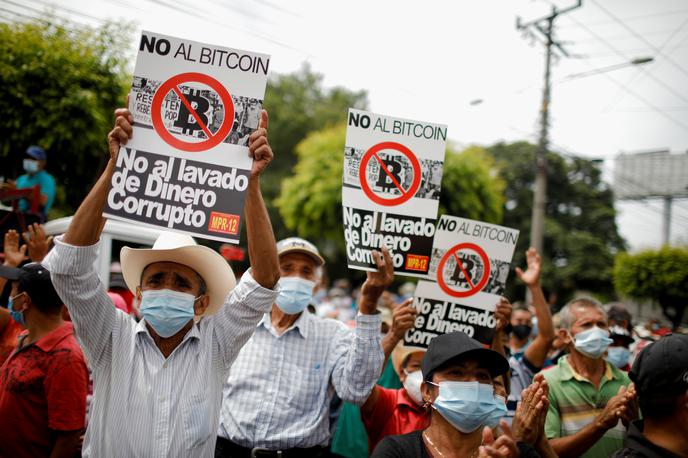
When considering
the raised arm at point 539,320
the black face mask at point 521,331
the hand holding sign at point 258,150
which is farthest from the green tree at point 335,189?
the hand holding sign at point 258,150

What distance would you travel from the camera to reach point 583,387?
406 cm

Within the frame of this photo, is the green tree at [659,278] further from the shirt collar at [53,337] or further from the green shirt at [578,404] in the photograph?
the shirt collar at [53,337]

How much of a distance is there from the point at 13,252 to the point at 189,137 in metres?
3.12

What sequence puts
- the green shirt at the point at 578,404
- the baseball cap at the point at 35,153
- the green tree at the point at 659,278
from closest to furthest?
1. the green shirt at the point at 578,404
2. the baseball cap at the point at 35,153
3. the green tree at the point at 659,278

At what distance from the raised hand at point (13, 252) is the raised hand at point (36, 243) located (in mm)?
320

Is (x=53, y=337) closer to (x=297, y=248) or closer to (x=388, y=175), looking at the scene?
(x=297, y=248)

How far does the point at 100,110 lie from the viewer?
30.6ft

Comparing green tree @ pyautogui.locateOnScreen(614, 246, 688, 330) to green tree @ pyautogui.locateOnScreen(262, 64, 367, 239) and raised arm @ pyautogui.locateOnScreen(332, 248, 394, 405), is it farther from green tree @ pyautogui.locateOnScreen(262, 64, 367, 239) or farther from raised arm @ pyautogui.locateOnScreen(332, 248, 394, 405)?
raised arm @ pyautogui.locateOnScreen(332, 248, 394, 405)

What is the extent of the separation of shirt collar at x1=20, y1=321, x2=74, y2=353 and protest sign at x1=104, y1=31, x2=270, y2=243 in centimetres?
134

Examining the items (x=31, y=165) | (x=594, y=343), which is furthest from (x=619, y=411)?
(x=31, y=165)

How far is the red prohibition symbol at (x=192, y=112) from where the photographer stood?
2781mm

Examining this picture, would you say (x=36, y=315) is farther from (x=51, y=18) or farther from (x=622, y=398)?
(x=51, y=18)

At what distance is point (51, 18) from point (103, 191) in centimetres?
861

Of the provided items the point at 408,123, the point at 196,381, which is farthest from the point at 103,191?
the point at 408,123
